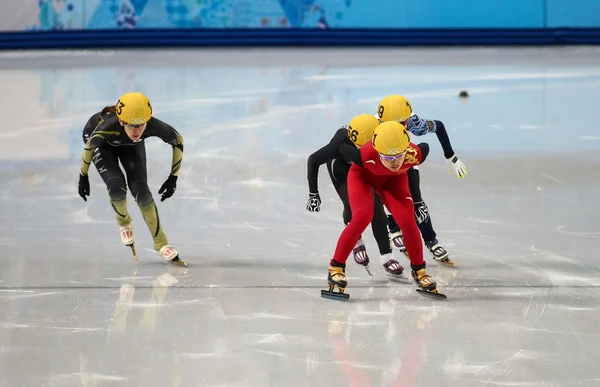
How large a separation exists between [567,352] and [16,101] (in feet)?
32.2

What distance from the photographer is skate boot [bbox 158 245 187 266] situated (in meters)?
6.42

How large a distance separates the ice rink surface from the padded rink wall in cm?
495

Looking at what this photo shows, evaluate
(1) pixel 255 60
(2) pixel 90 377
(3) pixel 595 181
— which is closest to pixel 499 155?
(3) pixel 595 181

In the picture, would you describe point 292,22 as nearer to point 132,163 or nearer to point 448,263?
point 132,163

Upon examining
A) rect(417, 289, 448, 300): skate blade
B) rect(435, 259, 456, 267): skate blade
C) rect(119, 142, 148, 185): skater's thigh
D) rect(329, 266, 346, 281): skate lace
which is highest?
rect(119, 142, 148, 185): skater's thigh

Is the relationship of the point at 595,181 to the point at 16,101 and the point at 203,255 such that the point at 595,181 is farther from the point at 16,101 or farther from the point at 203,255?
the point at 16,101

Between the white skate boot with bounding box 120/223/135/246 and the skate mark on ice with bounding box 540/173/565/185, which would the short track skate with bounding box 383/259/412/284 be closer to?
the white skate boot with bounding box 120/223/135/246

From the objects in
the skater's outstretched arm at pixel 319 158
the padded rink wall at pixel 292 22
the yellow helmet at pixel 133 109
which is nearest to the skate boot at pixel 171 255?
the yellow helmet at pixel 133 109

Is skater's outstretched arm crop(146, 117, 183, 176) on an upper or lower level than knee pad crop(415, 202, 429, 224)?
upper

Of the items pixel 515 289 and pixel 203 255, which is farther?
pixel 203 255

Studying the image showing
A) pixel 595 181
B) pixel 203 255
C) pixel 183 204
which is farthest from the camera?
pixel 595 181

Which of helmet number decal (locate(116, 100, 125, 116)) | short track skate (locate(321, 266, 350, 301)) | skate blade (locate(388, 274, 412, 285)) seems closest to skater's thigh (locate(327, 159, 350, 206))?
skate blade (locate(388, 274, 412, 285))

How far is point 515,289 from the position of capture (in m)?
5.88

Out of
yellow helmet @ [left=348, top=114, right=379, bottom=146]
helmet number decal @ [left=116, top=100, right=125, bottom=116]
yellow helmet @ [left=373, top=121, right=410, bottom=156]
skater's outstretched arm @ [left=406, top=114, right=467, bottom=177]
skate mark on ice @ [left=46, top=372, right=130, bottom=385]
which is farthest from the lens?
skater's outstretched arm @ [left=406, top=114, right=467, bottom=177]
